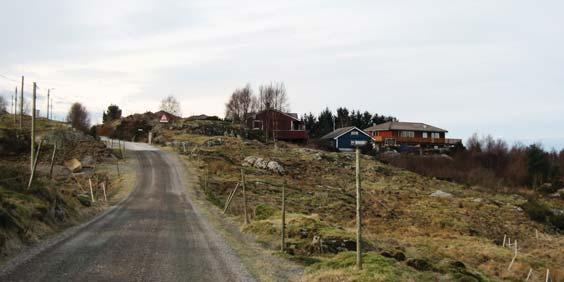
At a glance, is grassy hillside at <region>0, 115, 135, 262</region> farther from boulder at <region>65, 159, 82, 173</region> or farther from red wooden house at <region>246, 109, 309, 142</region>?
red wooden house at <region>246, 109, 309, 142</region>

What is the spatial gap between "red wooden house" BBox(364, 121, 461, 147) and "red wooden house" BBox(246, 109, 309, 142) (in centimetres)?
2128

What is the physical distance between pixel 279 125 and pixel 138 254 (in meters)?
79.3

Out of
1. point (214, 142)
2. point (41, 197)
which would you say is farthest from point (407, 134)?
point (41, 197)

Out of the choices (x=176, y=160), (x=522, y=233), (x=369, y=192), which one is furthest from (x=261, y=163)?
(x=522, y=233)

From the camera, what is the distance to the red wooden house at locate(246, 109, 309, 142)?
92.3m

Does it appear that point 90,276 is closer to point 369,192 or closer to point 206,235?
point 206,235

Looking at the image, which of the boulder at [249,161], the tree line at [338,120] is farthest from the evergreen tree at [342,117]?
the boulder at [249,161]

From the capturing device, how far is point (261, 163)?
58.0 meters

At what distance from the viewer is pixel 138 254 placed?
14.7 metres

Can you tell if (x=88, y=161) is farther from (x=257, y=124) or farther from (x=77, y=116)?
(x=257, y=124)

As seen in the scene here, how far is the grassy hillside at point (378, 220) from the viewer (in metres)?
15.2

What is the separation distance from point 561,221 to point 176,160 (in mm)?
42367

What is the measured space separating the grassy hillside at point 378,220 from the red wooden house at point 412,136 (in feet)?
112

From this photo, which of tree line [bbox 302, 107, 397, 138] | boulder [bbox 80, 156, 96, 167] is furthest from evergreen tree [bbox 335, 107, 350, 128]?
boulder [bbox 80, 156, 96, 167]
